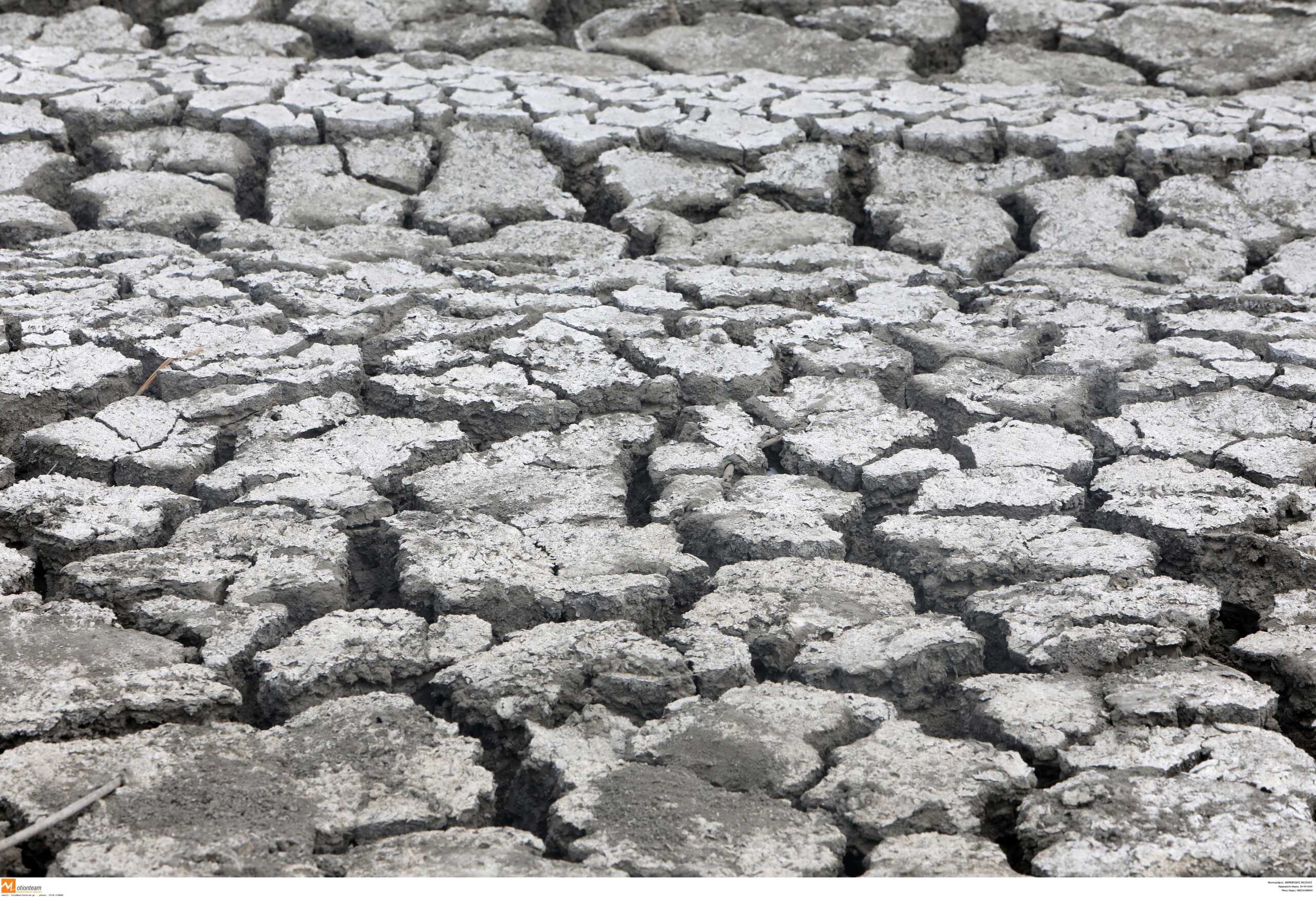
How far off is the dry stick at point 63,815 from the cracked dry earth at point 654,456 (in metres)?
0.01

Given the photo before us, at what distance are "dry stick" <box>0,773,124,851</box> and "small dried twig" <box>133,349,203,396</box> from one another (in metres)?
1.05

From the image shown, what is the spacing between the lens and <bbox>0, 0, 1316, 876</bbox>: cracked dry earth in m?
1.35

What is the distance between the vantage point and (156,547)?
1788 millimetres

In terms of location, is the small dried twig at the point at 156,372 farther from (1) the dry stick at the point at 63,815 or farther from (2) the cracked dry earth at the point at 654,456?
(1) the dry stick at the point at 63,815

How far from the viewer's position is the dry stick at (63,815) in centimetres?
123

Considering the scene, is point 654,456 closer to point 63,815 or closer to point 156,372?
point 156,372

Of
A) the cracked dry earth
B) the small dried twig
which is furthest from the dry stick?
the small dried twig

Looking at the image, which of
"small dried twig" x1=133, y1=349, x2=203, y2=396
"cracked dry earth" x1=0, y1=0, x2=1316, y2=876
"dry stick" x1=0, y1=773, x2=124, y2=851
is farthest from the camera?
"small dried twig" x1=133, y1=349, x2=203, y2=396

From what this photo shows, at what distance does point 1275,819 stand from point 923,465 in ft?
2.70

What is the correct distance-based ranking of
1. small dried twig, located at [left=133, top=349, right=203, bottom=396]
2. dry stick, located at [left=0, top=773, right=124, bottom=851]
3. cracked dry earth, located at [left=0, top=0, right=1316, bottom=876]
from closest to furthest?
dry stick, located at [left=0, top=773, right=124, bottom=851] → cracked dry earth, located at [left=0, top=0, right=1316, bottom=876] → small dried twig, located at [left=133, top=349, right=203, bottom=396]

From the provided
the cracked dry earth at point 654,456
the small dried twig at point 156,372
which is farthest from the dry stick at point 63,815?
the small dried twig at point 156,372

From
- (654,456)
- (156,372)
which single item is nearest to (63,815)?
(654,456)

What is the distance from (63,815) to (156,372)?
114cm

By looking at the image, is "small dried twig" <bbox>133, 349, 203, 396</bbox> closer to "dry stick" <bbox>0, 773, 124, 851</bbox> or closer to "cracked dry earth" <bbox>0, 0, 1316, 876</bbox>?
"cracked dry earth" <bbox>0, 0, 1316, 876</bbox>
